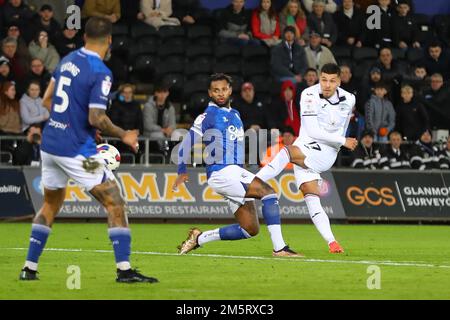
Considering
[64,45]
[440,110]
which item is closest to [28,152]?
[64,45]

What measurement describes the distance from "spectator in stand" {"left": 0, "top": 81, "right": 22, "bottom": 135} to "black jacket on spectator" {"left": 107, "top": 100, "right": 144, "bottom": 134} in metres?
1.77

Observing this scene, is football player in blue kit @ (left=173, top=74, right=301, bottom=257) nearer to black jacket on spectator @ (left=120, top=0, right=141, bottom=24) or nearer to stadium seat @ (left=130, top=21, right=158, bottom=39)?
stadium seat @ (left=130, top=21, right=158, bottom=39)

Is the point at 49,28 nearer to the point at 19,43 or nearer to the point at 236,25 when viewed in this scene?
the point at 19,43

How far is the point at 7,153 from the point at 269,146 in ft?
16.4

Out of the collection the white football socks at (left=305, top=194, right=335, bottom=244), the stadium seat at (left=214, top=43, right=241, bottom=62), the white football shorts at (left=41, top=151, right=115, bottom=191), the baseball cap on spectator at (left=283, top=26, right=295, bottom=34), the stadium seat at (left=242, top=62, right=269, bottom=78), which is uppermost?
the stadium seat at (left=214, top=43, right=241, bottom=62)

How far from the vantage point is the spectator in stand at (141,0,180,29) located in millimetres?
26719

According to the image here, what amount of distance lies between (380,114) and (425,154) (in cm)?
130

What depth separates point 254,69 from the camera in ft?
87.7

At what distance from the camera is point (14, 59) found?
24391mm

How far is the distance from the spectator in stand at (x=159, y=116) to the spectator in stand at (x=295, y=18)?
4140mm

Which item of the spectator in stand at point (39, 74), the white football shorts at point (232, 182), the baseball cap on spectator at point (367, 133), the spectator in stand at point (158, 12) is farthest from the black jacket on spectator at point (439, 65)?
the white football shorts at point (232, 182)

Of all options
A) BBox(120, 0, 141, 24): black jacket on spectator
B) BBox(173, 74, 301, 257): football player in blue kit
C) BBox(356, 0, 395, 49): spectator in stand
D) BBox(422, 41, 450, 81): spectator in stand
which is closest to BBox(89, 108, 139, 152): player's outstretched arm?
BBox(173, 74, 301, 257): football player in blue kit
